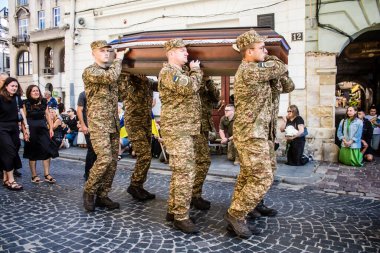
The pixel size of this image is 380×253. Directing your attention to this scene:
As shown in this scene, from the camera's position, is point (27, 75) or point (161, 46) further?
point (27, 75)

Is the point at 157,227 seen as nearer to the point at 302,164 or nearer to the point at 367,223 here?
the point at 367,223

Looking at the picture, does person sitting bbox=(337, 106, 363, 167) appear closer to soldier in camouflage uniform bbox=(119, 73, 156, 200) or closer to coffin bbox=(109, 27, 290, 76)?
coffin bbox=(109, 27, 290, 76)

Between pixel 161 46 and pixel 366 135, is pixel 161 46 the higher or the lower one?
the higher one

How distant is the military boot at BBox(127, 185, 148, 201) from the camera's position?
448cm

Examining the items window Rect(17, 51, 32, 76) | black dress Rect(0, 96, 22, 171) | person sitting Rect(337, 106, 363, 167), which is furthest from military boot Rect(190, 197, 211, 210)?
window Rect(17, 51, 32, 76)

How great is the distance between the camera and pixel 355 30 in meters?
7.94

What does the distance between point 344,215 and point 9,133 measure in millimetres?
5160

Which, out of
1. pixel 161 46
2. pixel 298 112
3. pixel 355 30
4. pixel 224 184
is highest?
pixel 355 30

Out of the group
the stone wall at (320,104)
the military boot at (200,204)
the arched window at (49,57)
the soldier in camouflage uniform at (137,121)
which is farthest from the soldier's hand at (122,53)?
the arched window at (49,57)

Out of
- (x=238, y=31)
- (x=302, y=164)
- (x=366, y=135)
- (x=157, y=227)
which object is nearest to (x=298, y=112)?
(x=302, y=164)

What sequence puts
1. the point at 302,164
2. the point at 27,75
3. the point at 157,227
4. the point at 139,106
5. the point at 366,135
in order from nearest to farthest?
the point at 157,227 → the point at 139,106 → the point at 302,164 → the point at 366,135 → the point at 27,75

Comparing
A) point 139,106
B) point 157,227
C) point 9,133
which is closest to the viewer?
point 157,227

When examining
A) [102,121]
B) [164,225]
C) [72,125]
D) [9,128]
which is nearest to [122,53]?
[102,121]

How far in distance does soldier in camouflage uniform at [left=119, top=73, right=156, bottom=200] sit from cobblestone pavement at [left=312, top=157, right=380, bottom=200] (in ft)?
10.0
